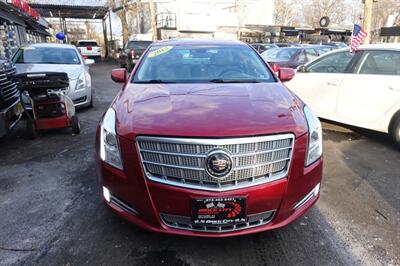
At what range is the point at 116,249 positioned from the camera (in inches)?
110

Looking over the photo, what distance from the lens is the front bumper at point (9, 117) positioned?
15.1 feet

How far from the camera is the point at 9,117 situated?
4891 millimetres

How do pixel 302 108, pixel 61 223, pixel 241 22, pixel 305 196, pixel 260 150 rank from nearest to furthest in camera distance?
pixel 260 150, pixel 305 196, pixel 302 108, pixel 61 223, pixel 241 22

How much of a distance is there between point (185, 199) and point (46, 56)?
730cm

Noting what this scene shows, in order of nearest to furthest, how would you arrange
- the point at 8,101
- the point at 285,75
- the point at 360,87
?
the point at 285,75 → the point at 8,101 → the point at 360,87

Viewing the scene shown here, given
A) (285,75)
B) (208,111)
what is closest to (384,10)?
(285,75)

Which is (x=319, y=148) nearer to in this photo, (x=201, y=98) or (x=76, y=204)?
(x=201, y=98)

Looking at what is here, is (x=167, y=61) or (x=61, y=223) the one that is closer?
(x=61, y=223)

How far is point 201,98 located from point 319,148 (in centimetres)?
103

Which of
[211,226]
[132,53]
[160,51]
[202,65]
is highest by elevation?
[160,51]

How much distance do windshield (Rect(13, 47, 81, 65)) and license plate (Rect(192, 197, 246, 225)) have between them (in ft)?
22.9

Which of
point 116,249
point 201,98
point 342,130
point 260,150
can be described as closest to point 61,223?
point 116,249

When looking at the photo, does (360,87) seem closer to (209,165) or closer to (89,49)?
(209,165)

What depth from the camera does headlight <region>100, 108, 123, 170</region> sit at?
8.43ft
